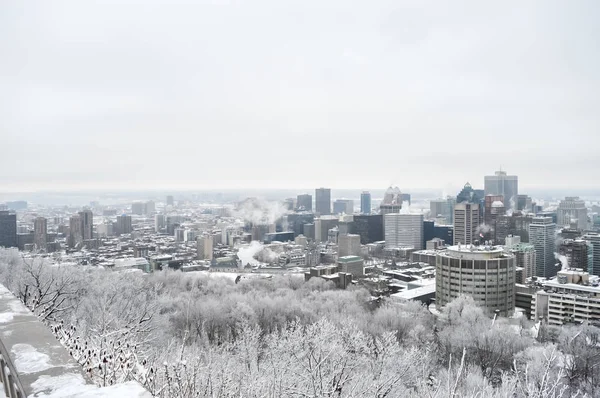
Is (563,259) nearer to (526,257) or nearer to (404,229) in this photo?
(526,257)

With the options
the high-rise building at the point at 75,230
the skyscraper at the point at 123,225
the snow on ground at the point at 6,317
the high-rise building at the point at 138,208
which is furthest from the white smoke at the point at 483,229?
the high-rise building at the point at 138,208

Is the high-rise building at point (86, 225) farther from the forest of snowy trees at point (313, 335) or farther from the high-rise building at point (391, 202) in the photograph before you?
the high-rise building at point (391, 202)

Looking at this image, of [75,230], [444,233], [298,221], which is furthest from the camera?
[298,221]

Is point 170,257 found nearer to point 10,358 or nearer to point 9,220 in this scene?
point 9,220

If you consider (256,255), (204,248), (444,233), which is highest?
(444,233)

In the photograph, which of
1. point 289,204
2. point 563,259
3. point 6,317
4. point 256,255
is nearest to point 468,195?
point 563,259

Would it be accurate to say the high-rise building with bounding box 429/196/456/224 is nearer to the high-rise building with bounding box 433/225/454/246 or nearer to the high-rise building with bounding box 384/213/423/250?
the high-rise building with bounding box 433/225/454/246
